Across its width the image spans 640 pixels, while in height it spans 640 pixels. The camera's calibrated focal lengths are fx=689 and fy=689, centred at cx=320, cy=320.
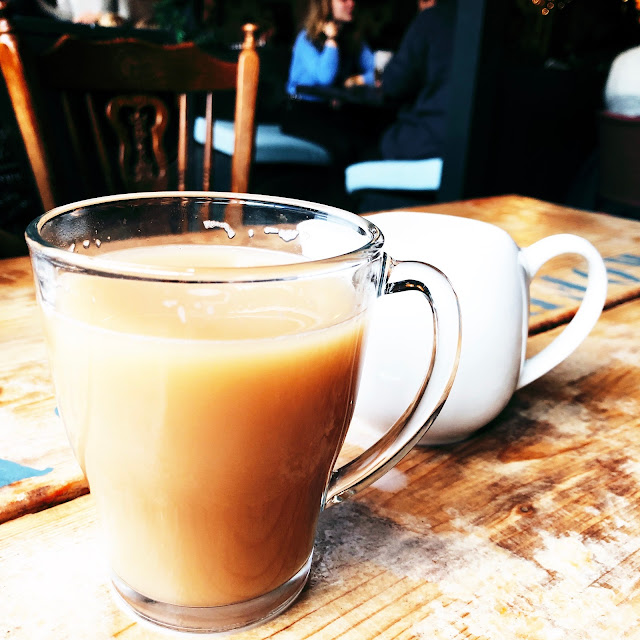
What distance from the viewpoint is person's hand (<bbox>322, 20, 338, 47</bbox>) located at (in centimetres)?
434

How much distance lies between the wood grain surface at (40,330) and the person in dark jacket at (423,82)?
1714 mm

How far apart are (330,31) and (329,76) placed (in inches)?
10.6

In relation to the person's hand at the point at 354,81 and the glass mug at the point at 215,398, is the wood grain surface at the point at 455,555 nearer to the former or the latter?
the glass mug at the point at 215,398

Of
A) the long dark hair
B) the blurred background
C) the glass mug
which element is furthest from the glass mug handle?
the long dark hair

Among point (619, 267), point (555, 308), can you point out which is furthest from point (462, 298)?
point (619, 267)

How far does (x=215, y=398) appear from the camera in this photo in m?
0.28

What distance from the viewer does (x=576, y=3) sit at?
14.4ft

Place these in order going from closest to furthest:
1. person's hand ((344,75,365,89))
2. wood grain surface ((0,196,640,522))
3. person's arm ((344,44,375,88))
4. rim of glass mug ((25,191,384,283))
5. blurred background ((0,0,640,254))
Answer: rim of glass mug ((25,191,384,283)), wood grain surface ((0,196,640,522)), blurred background ((0,0,640,254)), person's hand ((344,75,365,89)), person's arm ((344,44,375,88))

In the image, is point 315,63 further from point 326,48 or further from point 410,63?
point 410,63

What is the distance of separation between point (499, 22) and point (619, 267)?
6.86ft

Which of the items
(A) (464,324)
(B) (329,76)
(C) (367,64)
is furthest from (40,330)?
(C) (367,64)

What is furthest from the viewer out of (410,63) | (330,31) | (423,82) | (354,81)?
(354,81)

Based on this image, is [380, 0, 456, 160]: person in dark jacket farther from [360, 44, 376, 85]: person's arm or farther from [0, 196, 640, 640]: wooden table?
[0, 196, 640, 640]: wooden table

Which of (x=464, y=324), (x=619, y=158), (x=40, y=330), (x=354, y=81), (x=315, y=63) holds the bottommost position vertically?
(x=619, y=158)
